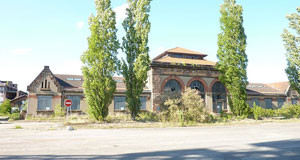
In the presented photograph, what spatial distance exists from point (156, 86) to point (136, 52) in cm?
763

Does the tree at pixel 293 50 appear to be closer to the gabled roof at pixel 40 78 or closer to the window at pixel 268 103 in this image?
the window at pixel 268 103

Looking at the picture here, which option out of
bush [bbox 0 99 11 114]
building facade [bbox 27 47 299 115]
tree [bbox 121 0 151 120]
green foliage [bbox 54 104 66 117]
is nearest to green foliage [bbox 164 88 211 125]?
tree [bbox 121 0 151 120]

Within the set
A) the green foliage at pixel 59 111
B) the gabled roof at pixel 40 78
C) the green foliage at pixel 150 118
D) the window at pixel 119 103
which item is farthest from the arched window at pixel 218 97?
the gabled roof at pixel 40 78

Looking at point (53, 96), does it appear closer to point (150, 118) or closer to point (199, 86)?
point (150, 118)

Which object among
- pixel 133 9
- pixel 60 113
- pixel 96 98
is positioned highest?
pixel 133 9

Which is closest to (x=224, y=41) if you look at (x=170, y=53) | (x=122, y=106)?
(x=170, y=53)

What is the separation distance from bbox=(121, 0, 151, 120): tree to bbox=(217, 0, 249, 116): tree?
11.0 m

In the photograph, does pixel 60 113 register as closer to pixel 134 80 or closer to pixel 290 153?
pixel 134 80

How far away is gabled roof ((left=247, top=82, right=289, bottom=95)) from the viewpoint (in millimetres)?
37750

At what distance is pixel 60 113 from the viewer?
86.4 feet

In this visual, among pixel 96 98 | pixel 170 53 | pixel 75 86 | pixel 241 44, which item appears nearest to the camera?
pixel 96 98

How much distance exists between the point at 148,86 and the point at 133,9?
469 inches

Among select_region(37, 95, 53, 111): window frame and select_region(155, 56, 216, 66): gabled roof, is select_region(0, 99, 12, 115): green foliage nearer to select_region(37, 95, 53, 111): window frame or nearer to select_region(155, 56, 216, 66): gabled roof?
select_region(37, 95, 53, 111): window frame

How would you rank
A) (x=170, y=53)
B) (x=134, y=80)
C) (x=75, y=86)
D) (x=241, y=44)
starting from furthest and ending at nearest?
(x=170, y=53), (x=75, y=86), (x=241, y=44), (x=134, y=80)
